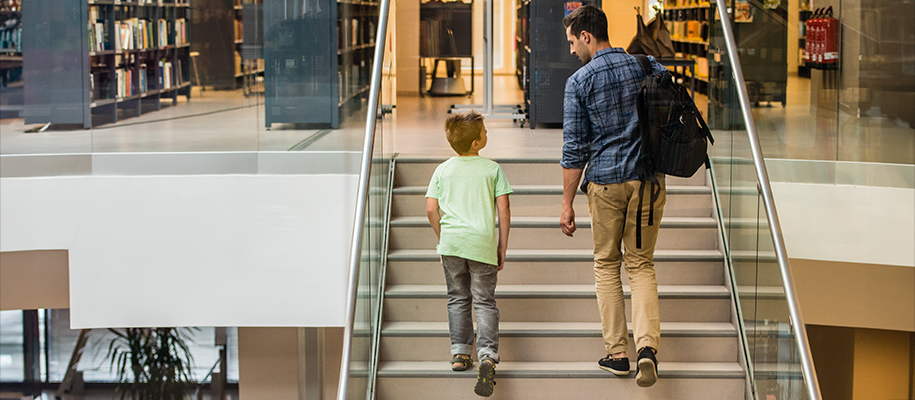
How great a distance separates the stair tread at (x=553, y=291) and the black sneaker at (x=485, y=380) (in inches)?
27.8

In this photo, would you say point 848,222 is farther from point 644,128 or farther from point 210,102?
point 210,102

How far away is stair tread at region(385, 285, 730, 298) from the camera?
13.2 feet

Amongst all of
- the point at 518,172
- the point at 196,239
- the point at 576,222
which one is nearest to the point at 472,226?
the point at 576,222

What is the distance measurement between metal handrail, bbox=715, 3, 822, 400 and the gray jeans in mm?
1181

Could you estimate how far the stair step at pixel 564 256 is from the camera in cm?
421

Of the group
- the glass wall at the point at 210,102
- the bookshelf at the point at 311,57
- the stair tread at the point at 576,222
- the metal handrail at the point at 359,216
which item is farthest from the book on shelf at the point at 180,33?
the stair tread at the point at 576,222

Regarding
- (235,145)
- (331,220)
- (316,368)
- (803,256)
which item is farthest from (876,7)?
(316,368)

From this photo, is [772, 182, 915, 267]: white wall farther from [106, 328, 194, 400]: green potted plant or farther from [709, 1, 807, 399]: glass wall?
[106, 328, 194, 400]: green potted plant

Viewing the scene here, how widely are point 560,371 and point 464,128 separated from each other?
1220mm

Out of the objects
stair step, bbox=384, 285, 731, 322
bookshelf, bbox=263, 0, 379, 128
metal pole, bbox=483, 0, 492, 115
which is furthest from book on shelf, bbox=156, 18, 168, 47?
stair step, bbox=384, 285, 731, 322

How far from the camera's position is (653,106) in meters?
3.20

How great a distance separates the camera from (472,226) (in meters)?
3.40

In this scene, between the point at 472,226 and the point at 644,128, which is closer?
the point at 644,128

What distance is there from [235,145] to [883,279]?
3.85 meters
